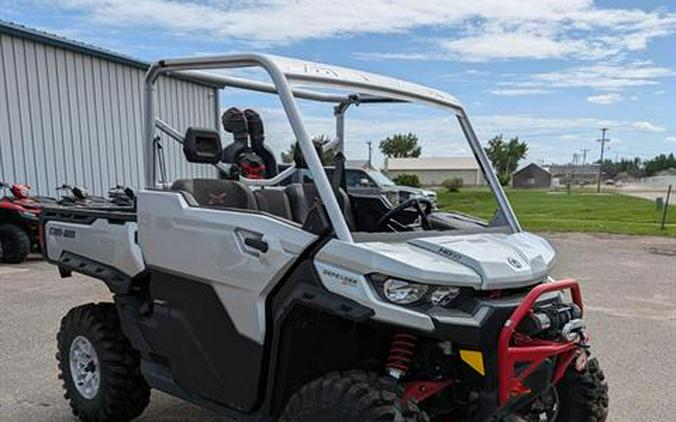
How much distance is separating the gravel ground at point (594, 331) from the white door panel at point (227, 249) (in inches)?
54.4

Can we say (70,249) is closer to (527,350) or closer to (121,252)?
(121,252)

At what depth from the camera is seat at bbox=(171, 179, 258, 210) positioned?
3.54m

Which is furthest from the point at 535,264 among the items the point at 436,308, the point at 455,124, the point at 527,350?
the point at 455,124

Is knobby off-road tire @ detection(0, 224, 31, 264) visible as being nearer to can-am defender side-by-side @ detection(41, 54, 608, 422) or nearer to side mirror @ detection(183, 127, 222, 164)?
can-am defender side-by-side @ detection(41, 54, 608, 422)

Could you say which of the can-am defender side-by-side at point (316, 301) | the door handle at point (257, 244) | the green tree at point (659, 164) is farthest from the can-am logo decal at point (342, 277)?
the green tree at point (659, 164)

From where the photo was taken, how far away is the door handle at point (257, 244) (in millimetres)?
2893

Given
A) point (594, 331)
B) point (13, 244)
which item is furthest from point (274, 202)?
point (13, 244)

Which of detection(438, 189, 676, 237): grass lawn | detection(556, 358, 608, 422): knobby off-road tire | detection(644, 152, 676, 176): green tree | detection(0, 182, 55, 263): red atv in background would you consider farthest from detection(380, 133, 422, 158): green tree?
detection(644, 152, 676, 176): green tree

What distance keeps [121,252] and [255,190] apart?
89cm

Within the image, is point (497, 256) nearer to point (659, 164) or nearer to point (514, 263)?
point (514, 263)

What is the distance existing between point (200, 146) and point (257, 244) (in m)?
0.89

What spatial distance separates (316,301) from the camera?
269cm

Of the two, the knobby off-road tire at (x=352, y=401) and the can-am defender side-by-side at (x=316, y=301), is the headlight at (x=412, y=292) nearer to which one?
the can-am defender side-by-side at (x=316, y=301)

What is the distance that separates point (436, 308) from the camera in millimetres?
2541
